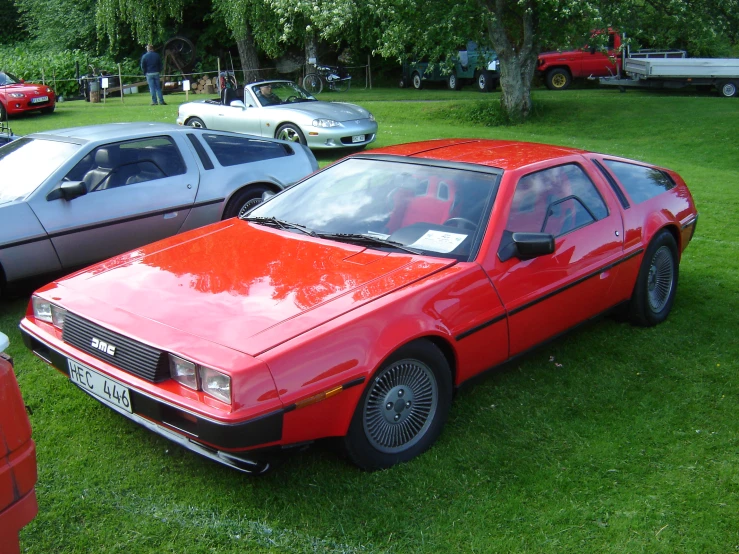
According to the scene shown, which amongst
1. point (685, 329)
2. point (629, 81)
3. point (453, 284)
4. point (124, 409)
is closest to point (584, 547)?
point (453, 284)

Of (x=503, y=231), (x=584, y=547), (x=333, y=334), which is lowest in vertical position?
(x=584, y=547)

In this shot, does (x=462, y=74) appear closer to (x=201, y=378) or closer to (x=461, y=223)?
(x=461, y=223)

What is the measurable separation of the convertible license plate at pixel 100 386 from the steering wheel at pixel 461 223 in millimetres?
1872

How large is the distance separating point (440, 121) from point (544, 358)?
1349 centimetres

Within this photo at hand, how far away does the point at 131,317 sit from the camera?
333cm

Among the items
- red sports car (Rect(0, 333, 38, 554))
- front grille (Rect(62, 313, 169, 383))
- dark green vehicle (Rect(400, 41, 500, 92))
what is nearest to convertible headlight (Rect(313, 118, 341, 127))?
front grille (Rect(62, 313, 169, 383))

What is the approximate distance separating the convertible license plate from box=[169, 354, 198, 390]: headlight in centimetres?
25

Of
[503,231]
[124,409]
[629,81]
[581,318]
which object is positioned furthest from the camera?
[629,81]

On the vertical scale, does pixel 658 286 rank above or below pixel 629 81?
below

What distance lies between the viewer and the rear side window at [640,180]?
4977 millimetres

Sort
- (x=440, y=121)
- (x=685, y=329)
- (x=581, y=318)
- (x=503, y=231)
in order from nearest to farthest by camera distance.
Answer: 1. (x=503, y=231)
2. (x=581, y=318)
3. (x=685, y=329)
4. (x=440, y=121)

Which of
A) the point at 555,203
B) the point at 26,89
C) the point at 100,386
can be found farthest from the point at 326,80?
the point at 100,386

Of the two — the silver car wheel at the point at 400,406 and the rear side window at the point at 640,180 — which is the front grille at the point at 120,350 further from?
the rear side window at the point at 640,180

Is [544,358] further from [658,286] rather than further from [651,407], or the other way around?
[658,286]
